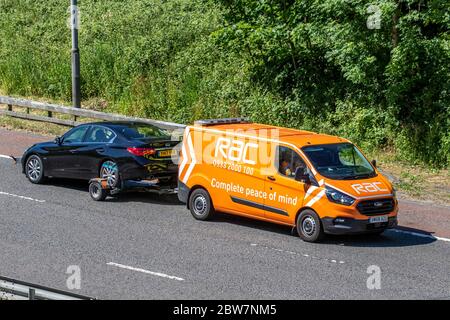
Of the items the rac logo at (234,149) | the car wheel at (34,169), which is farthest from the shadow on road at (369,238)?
the car wheel at (34,169)

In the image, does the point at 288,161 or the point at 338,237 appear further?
the point at 288,161

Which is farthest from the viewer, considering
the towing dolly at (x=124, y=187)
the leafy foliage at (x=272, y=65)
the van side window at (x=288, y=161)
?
the leafy foliage at (x=272, y=65)

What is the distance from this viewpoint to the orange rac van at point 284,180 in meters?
16.3

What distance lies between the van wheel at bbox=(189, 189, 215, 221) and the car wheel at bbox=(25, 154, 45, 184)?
4.65 meters

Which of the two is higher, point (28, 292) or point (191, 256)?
point (28, 292)

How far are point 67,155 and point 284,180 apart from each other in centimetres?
615

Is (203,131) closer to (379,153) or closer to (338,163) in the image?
(338,163)

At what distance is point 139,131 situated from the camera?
20547 millimetres

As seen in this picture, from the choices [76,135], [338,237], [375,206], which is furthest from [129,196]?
[375,206]

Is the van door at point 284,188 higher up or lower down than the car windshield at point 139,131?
lower down

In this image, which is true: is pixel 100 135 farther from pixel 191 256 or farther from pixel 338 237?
pixel 338 237

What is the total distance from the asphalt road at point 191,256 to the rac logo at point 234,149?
135 cm

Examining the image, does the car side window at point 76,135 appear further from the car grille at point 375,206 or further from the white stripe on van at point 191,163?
the car grille at point 375,206
